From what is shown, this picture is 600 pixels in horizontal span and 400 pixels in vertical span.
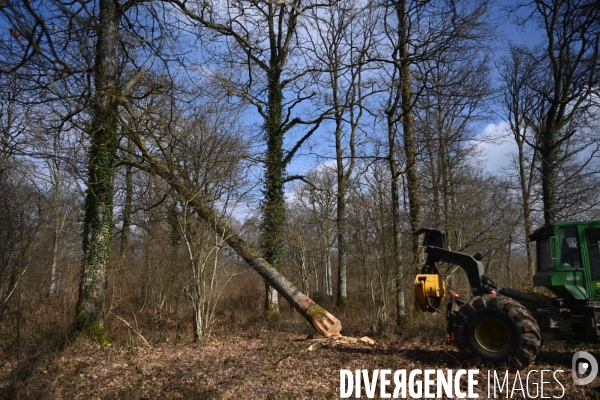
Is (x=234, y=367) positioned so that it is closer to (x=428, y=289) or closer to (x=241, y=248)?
(x=428, y=289)

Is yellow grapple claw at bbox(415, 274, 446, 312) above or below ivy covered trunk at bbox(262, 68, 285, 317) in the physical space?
below

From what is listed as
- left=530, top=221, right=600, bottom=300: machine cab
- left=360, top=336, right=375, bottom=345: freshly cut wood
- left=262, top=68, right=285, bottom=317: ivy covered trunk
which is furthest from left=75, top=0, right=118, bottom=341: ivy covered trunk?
left=530, top=221, right=600, bottom=300: machine cab

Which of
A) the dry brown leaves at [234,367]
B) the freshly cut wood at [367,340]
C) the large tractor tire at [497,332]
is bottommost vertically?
the dry brown leaves at [234,367]

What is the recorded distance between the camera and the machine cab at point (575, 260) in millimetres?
8102

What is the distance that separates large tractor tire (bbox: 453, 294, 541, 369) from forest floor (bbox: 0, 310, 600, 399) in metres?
0.22

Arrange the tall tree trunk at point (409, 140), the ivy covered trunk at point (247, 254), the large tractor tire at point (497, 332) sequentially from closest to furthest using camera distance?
1. the large tractor tire at point (497, 332)
2. the ivy covered trunk at point (247, 254)
3. the tall tree trunk at point (409, 140)

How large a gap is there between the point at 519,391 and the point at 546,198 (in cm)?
1390

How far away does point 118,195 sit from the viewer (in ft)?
72.8

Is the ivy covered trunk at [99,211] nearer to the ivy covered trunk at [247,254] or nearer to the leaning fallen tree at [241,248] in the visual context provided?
the leaning fallen tree at [241,248]

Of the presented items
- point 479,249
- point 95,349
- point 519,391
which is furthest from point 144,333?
point 479,249

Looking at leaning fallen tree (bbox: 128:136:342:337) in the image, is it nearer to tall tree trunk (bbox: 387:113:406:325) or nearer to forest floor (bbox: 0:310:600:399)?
forest floor (bbox: 0:310:600:399)

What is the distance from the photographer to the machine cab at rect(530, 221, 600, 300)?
319 inches

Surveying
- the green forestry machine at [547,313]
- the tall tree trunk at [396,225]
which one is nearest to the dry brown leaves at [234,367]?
the green forestry machine at [547,313]

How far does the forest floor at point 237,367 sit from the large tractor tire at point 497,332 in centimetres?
22
